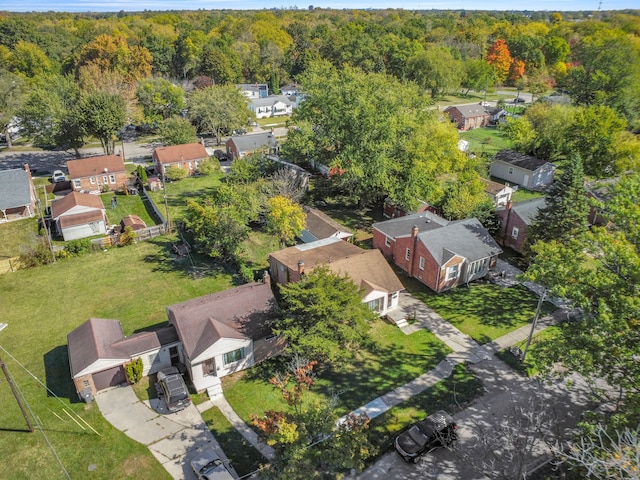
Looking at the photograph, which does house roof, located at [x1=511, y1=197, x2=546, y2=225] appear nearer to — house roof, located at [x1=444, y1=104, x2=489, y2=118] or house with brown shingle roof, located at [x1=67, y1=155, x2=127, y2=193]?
house with brown shingle roof, located at [x1=67, y1=155, x2=127, y2=193]

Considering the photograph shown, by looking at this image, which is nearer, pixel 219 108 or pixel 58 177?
pixel 58 177

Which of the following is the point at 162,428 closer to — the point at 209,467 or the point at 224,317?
the point at 209,467

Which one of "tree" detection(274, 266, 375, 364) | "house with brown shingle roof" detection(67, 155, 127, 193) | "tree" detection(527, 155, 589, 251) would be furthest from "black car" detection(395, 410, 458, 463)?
"house with brown shingle roof" detection(67, 155, 127, 193)

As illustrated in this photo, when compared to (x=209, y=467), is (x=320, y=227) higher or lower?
higher

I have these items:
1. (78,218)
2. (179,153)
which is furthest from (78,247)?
(179,153)

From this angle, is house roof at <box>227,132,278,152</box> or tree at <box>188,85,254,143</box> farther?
tree at <box>188,85,254,143</box>

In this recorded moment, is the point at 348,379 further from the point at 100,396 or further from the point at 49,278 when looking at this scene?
the point at 49,278
